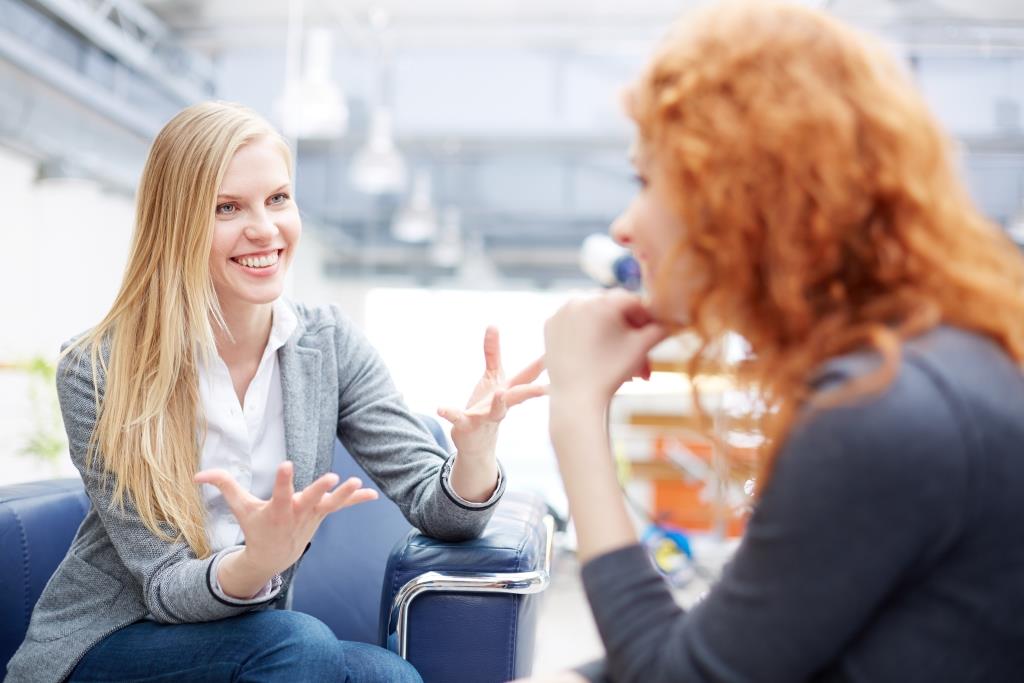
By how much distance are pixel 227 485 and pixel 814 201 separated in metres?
0.81

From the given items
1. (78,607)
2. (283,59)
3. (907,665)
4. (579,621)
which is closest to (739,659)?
(907,665)

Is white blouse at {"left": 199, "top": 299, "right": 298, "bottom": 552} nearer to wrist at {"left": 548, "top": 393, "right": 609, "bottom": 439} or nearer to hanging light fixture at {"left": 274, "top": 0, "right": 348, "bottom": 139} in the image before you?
wrist at {"left": 548, "top": 393, "right": 609, "bottom": 439}

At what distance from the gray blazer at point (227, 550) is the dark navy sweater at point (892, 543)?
896 millimetres

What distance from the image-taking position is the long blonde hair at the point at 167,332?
1.45m

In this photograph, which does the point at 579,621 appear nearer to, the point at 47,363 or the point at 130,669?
the point at 47,363

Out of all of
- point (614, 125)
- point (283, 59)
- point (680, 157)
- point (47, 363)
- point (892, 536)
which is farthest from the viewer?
point (614, 125)

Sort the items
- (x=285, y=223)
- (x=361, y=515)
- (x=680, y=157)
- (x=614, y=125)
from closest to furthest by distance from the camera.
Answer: (x=680, y=157) < (x=285, y=223) < (x=361, y=515) < (x=614, y=125)

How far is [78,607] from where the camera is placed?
1439mm

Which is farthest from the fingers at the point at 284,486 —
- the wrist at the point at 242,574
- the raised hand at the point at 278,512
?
the wrist at the point at 242,574

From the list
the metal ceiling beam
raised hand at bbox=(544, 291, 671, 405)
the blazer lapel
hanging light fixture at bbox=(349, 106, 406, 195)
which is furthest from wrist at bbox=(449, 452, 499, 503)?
hanging light fixture at bbox=(349, 106, 406, 195)

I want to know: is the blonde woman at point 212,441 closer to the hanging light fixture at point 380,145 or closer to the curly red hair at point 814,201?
the curly red hair at point 814,201

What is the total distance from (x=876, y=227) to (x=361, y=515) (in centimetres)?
166

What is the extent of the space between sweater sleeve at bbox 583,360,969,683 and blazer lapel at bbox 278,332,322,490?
1051 millimetres

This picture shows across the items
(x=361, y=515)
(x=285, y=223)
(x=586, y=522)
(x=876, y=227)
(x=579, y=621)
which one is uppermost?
(x=285, y=223)
